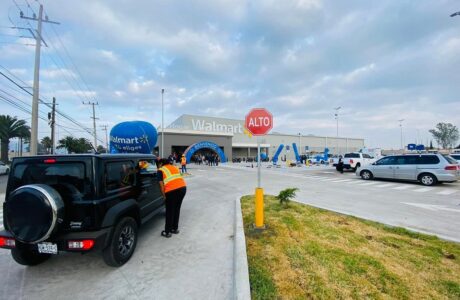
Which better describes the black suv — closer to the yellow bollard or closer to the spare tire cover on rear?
the spare tire cover on rear

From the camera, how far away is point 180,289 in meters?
3.04

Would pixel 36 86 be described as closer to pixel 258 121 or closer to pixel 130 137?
pixel 130 137

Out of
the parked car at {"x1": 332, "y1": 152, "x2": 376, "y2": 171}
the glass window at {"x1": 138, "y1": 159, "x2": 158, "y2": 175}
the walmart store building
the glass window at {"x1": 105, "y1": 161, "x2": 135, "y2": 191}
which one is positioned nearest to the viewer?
the glass window at {"x1": 105, "y1": 161, "x2": 135, "y2": 191}

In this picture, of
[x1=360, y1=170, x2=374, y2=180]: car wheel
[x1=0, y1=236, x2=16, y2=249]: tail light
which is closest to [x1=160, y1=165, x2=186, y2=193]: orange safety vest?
[x1=0, y1=236, x2=16, y2=249]: tail light

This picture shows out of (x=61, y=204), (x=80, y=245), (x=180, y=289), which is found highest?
(x=61, y=204)

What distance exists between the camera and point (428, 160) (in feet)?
40.8

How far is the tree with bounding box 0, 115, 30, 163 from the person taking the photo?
3416 centimetres

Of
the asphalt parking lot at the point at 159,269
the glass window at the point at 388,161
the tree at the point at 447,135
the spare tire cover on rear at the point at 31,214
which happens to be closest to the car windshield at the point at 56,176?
the spare tire cover on rear at the point at 31,214

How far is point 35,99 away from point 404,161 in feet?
78.0

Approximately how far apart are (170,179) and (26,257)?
2531 millimetres

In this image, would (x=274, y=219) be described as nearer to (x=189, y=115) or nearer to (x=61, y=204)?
(x=61, y=204)

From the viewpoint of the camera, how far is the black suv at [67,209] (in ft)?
9.71

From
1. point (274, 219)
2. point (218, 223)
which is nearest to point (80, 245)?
point (218, 223)

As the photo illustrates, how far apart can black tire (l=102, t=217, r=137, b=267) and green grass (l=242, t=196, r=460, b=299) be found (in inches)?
81.6
